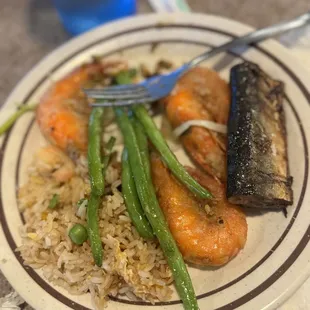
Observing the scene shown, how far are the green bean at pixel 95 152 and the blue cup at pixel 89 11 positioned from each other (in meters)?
0.89

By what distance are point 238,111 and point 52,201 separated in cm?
97

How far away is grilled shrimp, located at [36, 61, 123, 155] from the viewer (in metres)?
2.16

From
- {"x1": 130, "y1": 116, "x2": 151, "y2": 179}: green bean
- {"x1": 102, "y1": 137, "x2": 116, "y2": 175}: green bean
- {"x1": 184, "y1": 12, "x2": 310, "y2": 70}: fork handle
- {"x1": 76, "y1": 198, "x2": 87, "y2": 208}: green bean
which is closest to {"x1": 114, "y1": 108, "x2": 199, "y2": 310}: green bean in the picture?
{"x1": 130, "y1": 116, "x2": 151, "y2": 179}: green bean

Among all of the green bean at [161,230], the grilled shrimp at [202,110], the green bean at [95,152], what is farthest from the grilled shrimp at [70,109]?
the grilled shrimp at [202,110]

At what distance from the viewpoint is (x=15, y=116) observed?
2299 mm

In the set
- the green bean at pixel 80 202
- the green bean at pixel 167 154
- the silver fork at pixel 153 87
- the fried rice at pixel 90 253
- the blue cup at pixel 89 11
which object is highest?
the blue cup at pixel 89 11

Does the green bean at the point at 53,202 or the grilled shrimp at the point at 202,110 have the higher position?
the grilled shrimp at the point at 202,110

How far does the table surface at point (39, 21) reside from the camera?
2.78m

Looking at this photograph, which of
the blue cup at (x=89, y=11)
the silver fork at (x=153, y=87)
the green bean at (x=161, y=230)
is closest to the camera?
the green bean at (x=161, y=230)

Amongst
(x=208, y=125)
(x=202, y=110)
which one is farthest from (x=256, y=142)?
(x=202, y=110)

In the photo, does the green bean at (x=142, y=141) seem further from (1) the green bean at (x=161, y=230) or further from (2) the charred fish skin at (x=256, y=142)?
(2) the charred fish skin at (x=256, y=142)

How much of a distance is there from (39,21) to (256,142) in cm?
198

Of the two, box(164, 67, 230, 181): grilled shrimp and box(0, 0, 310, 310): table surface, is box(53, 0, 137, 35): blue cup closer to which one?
box(0, 0, 310, 310): table surface

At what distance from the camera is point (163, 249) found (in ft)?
5.62
